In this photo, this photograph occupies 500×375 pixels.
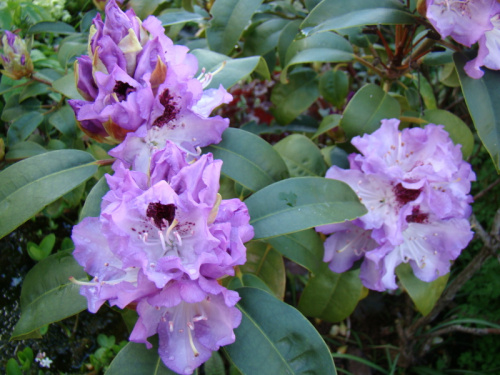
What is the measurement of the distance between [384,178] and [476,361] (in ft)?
3.93

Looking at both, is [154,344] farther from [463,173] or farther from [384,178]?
[463,173]

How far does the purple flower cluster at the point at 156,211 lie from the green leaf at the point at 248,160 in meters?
0.08

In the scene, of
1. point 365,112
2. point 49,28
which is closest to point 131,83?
point 365,112

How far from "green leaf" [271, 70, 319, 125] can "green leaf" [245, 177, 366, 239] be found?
636 millimetres

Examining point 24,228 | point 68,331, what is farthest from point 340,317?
point 24,228

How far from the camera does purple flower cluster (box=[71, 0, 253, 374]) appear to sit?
0.64 meters

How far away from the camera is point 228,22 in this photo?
1159mm

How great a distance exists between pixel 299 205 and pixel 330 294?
1.44 ft

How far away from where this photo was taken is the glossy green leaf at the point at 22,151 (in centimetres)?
120

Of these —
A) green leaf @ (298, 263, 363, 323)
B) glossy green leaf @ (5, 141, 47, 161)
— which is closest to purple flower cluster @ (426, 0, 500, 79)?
green leaf @ (298, 263, 363, 323)

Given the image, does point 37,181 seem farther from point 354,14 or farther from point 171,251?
point 354,14

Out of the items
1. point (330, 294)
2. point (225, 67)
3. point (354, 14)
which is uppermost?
point (354, 14)

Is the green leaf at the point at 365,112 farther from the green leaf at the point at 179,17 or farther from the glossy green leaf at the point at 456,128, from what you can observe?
the green leaf at the point at 179,17

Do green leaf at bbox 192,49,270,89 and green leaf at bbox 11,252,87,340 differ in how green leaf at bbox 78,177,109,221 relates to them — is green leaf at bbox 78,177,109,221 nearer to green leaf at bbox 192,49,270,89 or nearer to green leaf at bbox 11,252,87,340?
green leaf at bbox 11,252,87,340
